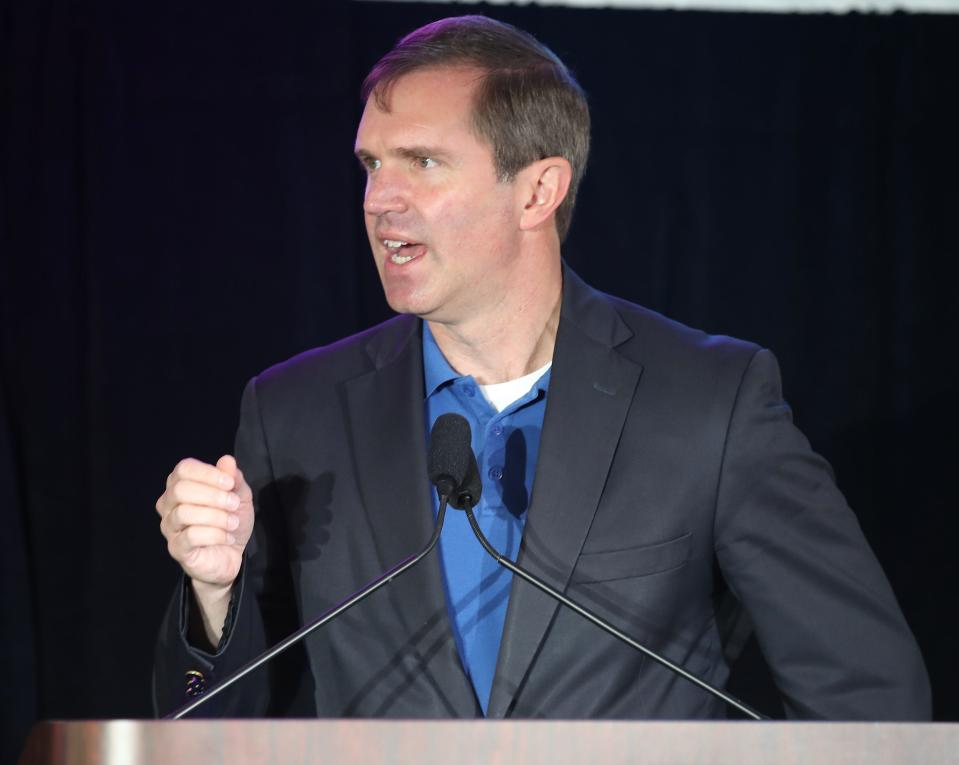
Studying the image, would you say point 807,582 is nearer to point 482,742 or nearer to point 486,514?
point 486,514

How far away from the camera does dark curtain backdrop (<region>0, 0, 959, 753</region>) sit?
2.71m

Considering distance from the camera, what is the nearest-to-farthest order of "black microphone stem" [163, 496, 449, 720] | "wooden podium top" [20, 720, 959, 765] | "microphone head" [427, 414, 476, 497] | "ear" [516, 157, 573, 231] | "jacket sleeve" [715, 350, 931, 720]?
"wooden podium top" [20, 720, 959, 765]
"black microphone stem" [163, 496, 449, 720]
"microphone head" [427, 414, 476, 497]
"jacket sleeve" [715, 350, 931, 720]
"ear" [516, 157, 573, 231]

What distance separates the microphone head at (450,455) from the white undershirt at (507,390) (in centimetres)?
53

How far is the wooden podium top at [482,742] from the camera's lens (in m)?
0.86

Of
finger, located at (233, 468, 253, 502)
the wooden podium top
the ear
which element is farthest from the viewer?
the ear

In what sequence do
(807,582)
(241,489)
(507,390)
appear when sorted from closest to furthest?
(241,489)
(807,582)
(507,390)

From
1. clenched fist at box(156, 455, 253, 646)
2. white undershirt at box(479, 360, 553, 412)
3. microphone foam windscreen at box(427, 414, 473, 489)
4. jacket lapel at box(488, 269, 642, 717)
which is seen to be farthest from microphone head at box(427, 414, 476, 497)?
white undershirt at box(479, 360, 553, 412)

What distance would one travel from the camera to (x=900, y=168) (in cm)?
289

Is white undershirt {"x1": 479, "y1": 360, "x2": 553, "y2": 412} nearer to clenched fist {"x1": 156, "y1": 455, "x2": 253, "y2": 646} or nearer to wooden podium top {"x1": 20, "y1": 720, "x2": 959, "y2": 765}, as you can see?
clenched fist {"x1": 156, "y1": 455, "x2": 253, "y2": 646}

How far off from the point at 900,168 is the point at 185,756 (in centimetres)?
251

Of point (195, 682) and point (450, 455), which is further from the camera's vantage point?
point (195, 682)

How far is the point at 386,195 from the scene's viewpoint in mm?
1807

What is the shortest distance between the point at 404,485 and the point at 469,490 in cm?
46

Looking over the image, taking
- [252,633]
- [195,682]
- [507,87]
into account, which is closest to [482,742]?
[195,682]
